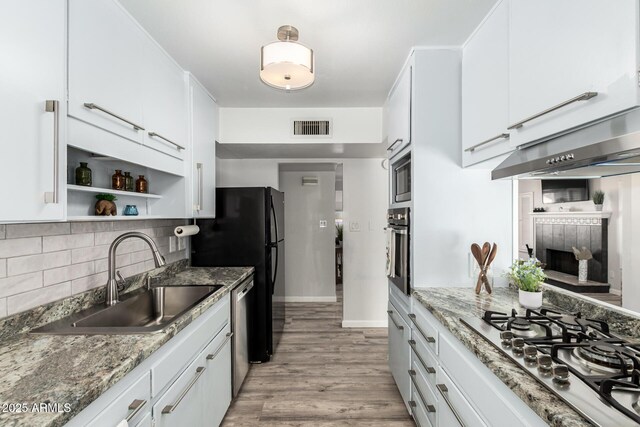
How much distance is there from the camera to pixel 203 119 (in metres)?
2.62

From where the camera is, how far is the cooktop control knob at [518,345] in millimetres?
1036

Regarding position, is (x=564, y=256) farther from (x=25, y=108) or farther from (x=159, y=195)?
(x=159, y=195)

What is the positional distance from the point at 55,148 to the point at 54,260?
674 millimetres

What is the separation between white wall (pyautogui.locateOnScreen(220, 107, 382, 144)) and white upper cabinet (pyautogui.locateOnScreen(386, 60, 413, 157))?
48 centimetres

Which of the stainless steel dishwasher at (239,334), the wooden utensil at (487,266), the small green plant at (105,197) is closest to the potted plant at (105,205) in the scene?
the small green plant at (105,197)

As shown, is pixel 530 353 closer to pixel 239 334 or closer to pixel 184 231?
pixel 239 334

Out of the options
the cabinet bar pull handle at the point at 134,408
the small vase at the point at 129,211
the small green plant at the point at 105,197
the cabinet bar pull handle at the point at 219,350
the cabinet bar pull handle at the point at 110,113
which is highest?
the cabinet bar pull handle at the point at 110,113

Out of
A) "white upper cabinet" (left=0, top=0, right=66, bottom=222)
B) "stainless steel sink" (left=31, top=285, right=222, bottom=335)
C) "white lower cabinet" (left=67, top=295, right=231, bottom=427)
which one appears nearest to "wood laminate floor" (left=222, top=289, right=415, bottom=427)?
"white lower cabinet" (left=67, top=295, right=231, bottom=427)

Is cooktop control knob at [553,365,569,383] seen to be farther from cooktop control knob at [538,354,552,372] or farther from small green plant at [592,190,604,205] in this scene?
small green plant at [592,190,604,205]

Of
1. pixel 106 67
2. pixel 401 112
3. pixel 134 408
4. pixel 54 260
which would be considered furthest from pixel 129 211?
pixel 401 112

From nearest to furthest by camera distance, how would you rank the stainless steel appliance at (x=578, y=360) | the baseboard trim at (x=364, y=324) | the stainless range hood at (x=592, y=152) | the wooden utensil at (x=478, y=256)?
the stainless steel appliance at (x=578, y=360) < the stainless range hood at (x=592, y=152) < the wooden utensil at (x=478, y=256) < the baseboard trim at (x=364, y=324)

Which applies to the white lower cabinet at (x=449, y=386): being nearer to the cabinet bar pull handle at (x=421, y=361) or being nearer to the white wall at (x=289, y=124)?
the cabinet bar pull handle at (x=421, y=361)

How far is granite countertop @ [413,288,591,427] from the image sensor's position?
2.53 ft

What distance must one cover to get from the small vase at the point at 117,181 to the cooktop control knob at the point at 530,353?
6.90ft
